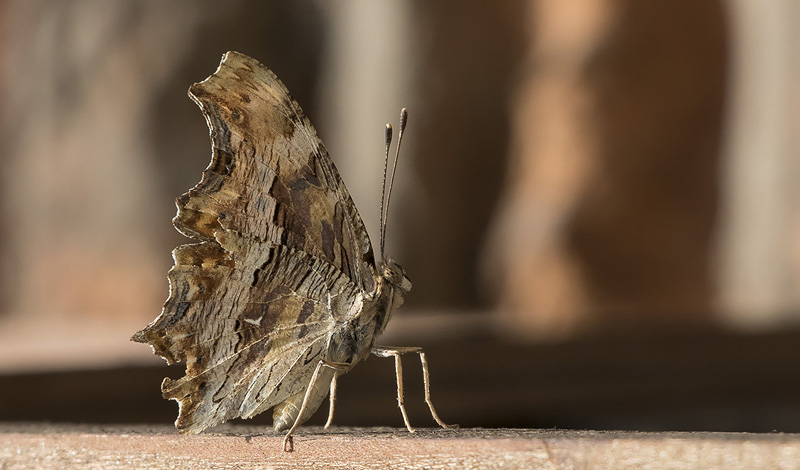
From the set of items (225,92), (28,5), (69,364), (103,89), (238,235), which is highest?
(28,5)

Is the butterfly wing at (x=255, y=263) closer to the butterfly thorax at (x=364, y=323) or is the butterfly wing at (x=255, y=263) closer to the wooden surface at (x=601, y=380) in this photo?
the butterfly thorax at (x=364, y=323)

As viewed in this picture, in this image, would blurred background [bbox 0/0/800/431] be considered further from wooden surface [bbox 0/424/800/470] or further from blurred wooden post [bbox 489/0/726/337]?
wooden surface [bbox 0/424/800/470]

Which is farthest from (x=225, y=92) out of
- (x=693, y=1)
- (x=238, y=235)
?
(x=693, y=1)

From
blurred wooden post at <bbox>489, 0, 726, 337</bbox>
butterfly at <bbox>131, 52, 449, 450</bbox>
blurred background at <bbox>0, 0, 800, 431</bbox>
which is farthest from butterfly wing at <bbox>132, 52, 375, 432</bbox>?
blurred wooden post at <bbox>489, 0, 726, 337</bbox>

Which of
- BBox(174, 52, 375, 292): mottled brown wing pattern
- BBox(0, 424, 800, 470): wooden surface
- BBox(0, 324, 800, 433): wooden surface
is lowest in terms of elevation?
BBox(0, 324, 800, 433): wooden surface

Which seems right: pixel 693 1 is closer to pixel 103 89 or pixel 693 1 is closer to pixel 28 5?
pixel 103 89

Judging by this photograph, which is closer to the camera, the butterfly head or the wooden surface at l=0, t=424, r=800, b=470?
the wooden surface at l=0, t=424, r=800, b=470

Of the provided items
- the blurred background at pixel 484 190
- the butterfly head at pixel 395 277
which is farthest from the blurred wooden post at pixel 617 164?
the butterfly head at pixel 395 277

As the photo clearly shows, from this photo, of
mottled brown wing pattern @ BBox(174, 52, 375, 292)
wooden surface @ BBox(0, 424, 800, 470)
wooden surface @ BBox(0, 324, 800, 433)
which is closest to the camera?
wooden surface @ BBox(0, 424, 800, 470)
